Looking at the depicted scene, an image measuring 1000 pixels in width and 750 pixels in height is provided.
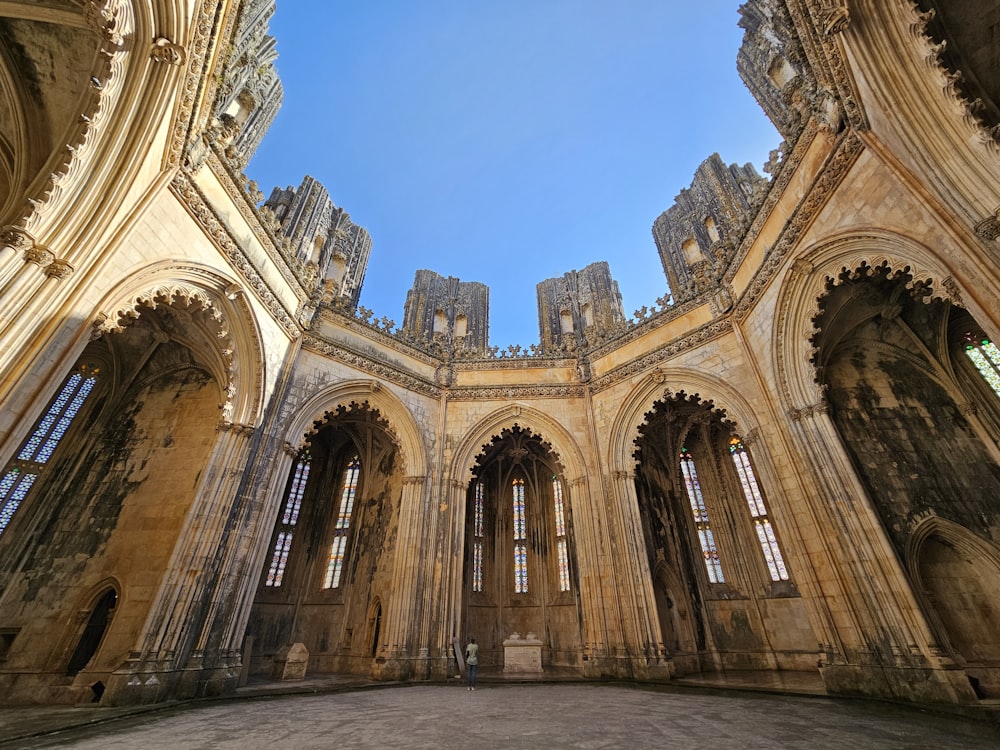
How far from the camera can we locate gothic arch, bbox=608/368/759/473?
12539mm

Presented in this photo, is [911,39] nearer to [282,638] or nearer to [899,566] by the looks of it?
[899,566]

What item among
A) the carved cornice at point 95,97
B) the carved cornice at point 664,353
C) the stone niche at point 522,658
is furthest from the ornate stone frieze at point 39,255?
the stone niche at point 522,658

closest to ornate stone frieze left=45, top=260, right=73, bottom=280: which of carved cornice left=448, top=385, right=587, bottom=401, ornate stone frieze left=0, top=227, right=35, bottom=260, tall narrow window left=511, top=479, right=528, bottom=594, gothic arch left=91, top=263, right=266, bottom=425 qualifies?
ornate stone frieze left=0, top=227, right=35, bottom=260

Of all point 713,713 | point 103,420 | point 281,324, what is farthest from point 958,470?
point 103,420

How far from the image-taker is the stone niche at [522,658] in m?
13.2

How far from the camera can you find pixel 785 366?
1077cm

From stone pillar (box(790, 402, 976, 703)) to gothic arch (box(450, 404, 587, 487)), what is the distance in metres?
6.71

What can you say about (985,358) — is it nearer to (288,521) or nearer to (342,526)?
(342,526)

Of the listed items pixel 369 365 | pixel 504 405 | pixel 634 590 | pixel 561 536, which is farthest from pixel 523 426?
pixel 634 590

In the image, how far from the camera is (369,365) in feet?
47.6

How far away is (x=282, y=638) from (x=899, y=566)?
60.9 feet

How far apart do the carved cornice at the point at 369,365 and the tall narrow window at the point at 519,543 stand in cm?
685

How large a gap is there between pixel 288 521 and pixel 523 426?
34.3ft

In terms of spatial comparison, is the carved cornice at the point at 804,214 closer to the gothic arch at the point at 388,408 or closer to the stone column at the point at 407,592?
the gothic arch at the point at 388,408
